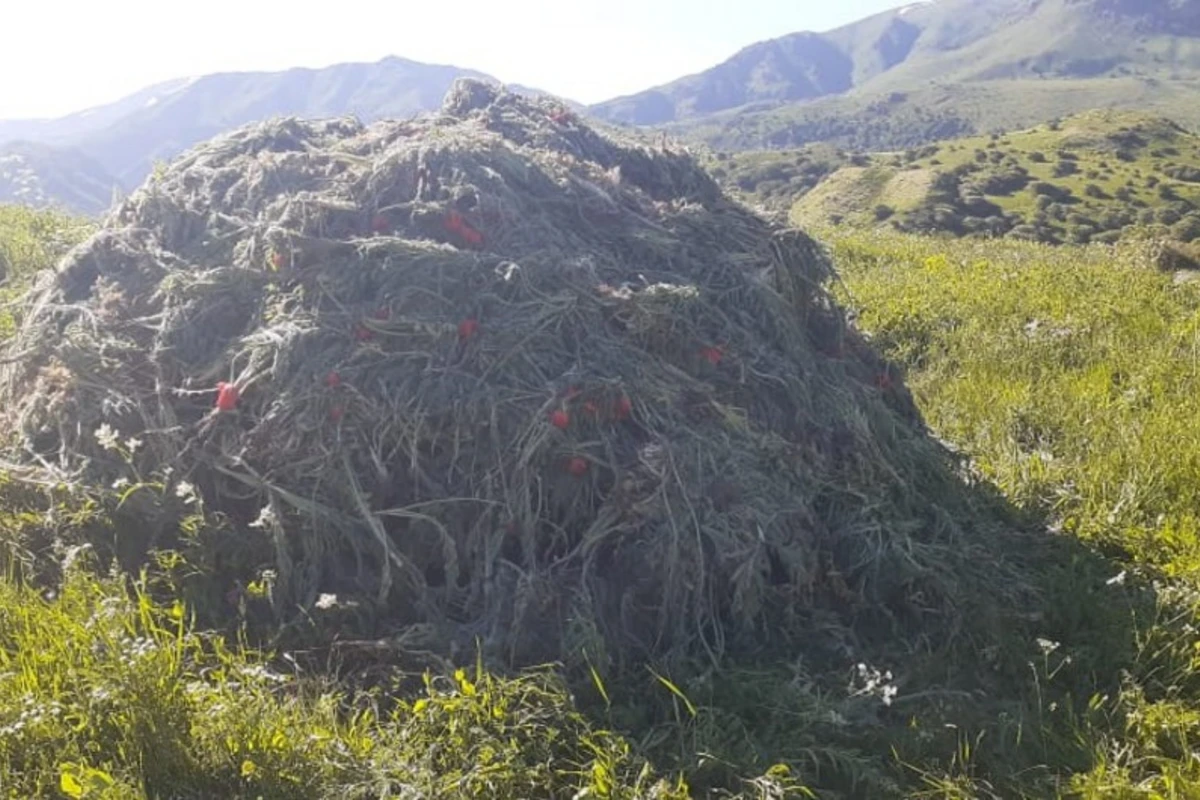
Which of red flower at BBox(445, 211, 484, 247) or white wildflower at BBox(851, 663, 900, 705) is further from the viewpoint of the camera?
red flower at BBox(445, 211, 484, 247)

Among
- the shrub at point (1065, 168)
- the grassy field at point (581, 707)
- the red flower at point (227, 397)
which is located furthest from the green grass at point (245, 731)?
the shrub at point (1065, 168)

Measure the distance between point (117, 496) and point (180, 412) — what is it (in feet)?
1.58

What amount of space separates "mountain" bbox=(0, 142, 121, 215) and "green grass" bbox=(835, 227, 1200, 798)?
5.43 meters

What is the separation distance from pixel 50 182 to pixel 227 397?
66254mm

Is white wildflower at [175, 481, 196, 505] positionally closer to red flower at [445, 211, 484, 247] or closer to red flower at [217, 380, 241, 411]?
red flower at [217, 380, 241, 411]

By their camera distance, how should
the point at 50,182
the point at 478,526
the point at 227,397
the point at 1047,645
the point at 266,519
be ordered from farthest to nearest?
1. the point at 50,182
2. the point at 227,397
3. the point at 478,526
4. the point at 266,519
5. the point at 1047,645

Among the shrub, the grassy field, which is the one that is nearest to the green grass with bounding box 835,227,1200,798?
the grassy field

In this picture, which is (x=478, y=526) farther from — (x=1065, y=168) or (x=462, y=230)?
(x=1065, y=168)

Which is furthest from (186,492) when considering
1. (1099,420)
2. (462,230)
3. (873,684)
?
(1099,420)

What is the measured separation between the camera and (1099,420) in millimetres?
5383

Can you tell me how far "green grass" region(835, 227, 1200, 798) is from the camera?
9.98 feet

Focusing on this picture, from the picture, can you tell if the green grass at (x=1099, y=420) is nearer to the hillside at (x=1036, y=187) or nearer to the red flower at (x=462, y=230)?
the red flower at (x=462, y=230)

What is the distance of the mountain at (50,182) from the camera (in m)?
10.9

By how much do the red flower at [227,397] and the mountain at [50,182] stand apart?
2.34 metres
